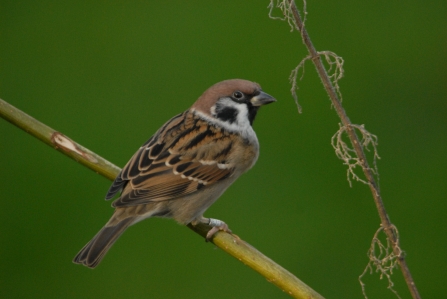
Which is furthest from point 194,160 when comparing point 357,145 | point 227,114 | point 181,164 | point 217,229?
point 357,145

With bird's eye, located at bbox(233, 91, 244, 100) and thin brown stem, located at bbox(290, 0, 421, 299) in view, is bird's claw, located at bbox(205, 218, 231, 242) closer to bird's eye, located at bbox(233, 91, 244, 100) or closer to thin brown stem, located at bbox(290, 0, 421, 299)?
bird's eye, located at bbox(233, 91, 244, 100)

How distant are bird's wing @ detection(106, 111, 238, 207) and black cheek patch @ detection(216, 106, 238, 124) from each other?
0.05 metres

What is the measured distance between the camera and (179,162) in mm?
2717

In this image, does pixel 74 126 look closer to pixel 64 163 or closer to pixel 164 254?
pixel 64 163

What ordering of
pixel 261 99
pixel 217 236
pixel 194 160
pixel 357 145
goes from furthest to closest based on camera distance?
pixel 194 160, pixel 261 99, pixel 217 236, pixel 357 145

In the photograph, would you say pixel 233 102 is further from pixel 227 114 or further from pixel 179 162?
pixel 179 162

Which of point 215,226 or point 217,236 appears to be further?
point 215,226

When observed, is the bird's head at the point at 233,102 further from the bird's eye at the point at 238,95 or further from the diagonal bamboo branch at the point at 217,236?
the diagonal bamboo branch at the point at 217,236

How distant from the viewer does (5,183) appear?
352 centimetres

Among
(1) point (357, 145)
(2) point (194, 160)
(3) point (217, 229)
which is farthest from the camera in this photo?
(2) point (194, 160)

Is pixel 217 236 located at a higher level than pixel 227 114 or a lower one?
lower

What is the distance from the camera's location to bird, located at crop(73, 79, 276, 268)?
8.50 feet

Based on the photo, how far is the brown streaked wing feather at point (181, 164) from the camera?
2.63m

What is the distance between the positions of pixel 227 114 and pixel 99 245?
727 mm
